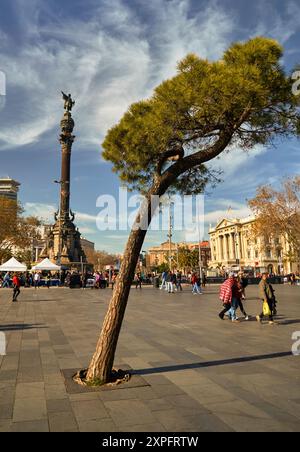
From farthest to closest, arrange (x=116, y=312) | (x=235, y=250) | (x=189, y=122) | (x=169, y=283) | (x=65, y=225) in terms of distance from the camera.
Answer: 1. (x=235, y=250)
2. (x=65, y=225)
3. (x=169, y=283)
4. (x=189, y=122)
5. (x=116, y=312)

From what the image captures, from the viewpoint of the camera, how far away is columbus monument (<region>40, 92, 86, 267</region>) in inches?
1938

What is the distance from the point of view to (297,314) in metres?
14.3

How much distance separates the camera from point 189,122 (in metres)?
6.95

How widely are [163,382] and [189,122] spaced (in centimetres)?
441

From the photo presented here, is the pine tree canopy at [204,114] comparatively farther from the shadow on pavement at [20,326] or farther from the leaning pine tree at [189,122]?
the shadow on pavement at [20,326]

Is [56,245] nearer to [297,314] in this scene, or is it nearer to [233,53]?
[297,314]

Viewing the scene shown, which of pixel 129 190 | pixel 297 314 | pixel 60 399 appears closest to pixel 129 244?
pixel 129 190

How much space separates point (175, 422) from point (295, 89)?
5.76 meters

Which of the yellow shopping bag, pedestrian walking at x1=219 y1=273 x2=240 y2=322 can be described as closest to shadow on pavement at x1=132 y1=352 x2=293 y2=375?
the yellow shopping bag

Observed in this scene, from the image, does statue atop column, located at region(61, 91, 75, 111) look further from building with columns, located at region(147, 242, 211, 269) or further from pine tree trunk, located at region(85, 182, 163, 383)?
building with columns, located at region(147, 242, 211, 269)

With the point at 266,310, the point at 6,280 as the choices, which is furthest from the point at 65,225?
the point at 266,310

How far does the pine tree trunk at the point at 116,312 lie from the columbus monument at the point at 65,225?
42.3m

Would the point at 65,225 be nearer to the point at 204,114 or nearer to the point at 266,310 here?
A: the point at 266,310

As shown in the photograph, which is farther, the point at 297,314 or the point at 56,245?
the point at 56,245
